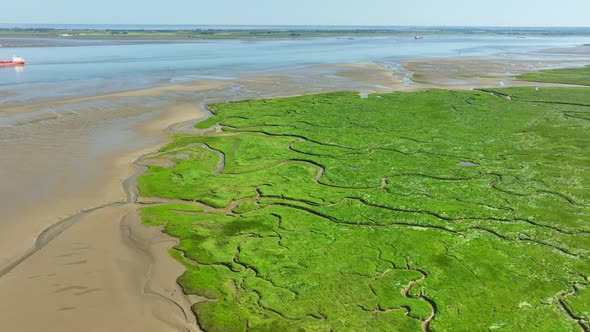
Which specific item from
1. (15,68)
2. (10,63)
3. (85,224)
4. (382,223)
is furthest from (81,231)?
(10,63)

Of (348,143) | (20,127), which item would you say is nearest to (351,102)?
(348,143)

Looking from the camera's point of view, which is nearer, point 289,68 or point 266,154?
point 266,154

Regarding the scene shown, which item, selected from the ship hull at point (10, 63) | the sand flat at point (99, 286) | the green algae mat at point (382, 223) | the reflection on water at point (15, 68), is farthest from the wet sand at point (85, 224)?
the ship hull at point (10, 63)

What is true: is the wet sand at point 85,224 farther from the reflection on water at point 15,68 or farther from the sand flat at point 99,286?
the reflection on water at point 15,68

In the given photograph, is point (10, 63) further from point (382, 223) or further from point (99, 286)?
point (382, 223)

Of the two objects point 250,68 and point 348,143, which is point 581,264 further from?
point 250,68

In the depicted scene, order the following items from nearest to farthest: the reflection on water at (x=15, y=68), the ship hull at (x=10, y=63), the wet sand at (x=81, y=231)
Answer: the wet sand at (x=81, y=231)
the reflection on water at (x=15, y=68)
the ship hull at (x=10, y=63)
